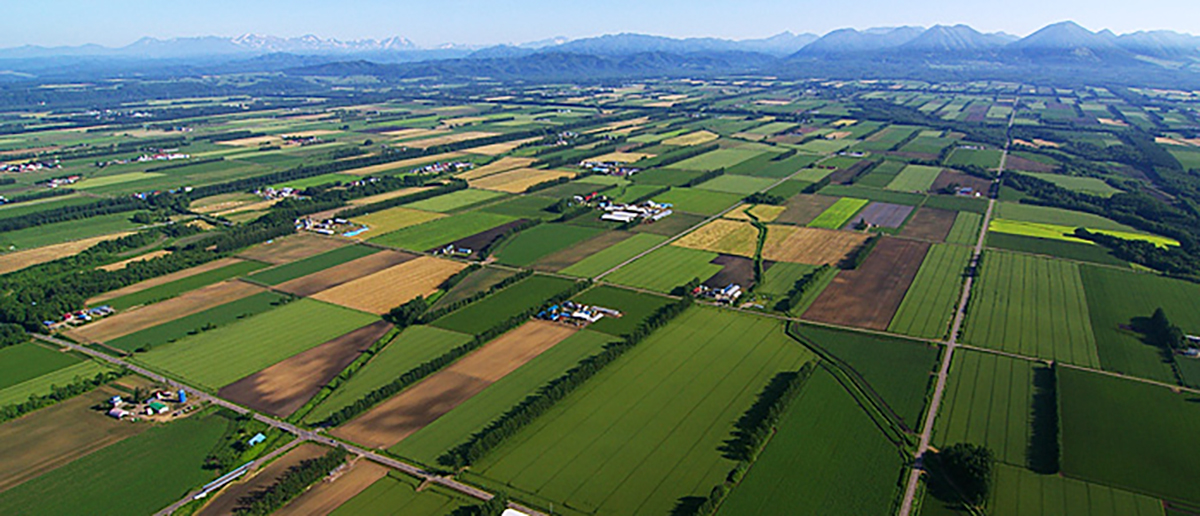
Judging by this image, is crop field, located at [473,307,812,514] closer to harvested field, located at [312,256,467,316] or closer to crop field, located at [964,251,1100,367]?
crop field, located at [964,251,1100,367]

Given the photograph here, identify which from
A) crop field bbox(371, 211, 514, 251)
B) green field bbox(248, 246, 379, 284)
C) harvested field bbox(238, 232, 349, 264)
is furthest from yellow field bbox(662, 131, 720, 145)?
green field bbox(248, 246, 379, 284)

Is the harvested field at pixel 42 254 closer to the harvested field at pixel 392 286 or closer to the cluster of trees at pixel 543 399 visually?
the harvested field at pixel 392 286

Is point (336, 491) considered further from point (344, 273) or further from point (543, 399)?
point (344, 273)

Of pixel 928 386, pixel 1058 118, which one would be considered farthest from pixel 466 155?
pixel 1058 118

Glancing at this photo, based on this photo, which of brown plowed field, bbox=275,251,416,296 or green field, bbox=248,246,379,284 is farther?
green field, bbox=248,246,379,284

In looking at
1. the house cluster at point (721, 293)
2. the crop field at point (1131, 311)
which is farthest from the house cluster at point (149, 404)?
the crop field at point (1131, 311)

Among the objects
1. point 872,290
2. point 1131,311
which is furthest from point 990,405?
point 1131,311

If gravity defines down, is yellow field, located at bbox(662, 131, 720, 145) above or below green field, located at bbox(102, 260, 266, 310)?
above

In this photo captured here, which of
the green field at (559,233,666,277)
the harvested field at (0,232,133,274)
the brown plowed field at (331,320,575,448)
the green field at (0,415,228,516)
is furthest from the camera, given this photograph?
the harvested field at (0,232,133,274)
